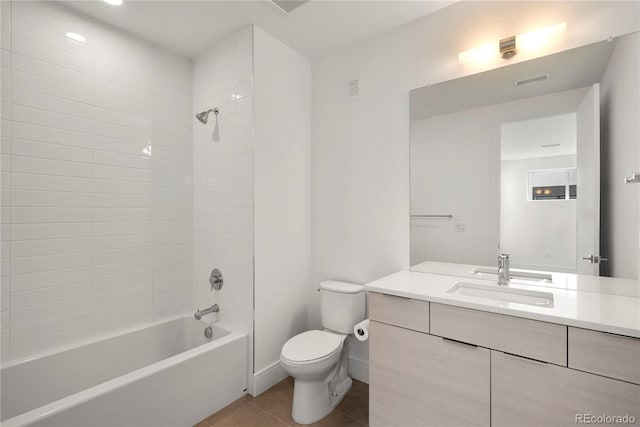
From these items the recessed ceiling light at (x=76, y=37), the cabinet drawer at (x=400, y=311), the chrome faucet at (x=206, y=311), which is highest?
the recessed ceiling light at (x=76, y=37)

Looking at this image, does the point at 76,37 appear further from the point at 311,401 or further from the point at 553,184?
the point at 553,184

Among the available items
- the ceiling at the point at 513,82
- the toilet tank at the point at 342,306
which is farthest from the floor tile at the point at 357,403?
the ceiling at the point at 513,82

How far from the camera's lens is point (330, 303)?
2.21m

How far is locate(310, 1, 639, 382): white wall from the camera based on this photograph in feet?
5.79

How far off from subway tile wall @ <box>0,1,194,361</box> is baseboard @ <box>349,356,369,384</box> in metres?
1.44

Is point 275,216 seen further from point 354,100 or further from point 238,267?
point 354,100

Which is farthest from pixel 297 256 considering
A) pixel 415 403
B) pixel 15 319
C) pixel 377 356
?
pixel 15 319

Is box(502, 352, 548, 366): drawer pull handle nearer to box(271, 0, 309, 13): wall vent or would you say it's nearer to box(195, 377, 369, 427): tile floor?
box(195, 377, 369, 427): tile floor

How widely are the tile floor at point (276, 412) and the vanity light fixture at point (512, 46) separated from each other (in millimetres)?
2327

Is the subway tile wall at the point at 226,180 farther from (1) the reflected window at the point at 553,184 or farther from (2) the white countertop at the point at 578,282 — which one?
(1) the reflected window at the point at 553,184

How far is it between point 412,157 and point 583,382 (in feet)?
4.71

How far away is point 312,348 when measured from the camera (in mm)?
1895

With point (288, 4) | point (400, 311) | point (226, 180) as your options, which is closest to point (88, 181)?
point (226, 180)

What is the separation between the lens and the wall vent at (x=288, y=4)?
6.16ft
